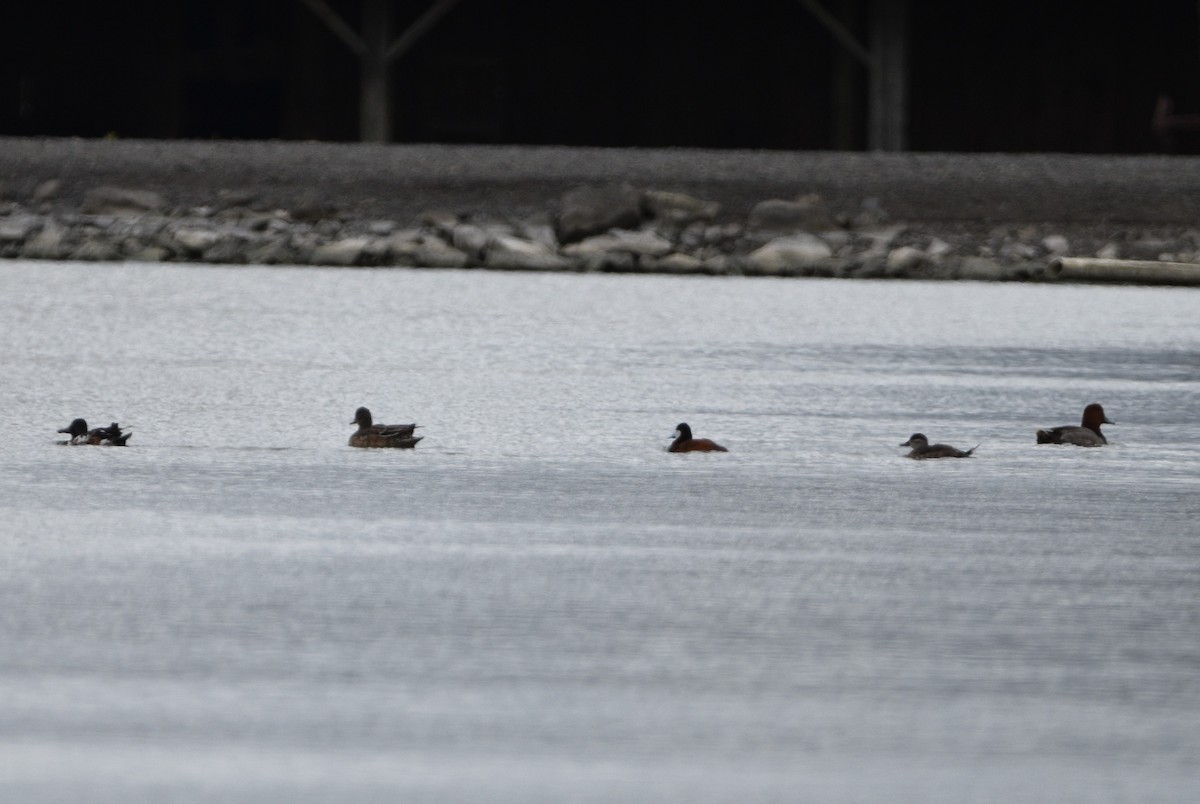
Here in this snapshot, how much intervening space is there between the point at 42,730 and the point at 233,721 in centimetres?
31

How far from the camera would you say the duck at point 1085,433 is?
747 centimetres

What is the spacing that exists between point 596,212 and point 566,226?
0.28 m

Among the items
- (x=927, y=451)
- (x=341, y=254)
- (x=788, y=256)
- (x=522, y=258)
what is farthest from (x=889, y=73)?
(x=927, y=451)

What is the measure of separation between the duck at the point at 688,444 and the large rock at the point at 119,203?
12010mm

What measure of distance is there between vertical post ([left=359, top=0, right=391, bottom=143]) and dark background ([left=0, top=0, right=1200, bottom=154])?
230cm

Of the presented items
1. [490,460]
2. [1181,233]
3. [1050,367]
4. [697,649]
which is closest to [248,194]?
[1181,233]

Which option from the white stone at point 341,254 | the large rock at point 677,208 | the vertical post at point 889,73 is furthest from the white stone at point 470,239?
the vertical post at point 889,73

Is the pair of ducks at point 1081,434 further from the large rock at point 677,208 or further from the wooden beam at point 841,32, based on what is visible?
the wooden beam at point 841,32

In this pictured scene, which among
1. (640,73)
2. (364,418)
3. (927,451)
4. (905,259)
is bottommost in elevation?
→ (927,451)

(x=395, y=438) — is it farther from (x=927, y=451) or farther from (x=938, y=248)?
(x=938, y=248)

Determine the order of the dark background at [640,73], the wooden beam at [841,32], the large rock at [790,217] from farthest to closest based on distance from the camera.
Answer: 1. the dark background at [640,73]
2. the wooden beam at [841,32]
3. the large rock at [790,217]

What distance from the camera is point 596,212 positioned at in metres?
17.9

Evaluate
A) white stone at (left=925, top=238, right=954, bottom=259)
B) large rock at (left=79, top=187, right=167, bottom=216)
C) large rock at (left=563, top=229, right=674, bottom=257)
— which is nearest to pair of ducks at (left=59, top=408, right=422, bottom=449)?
large rock at (left=563, top=229, right=674, bottom=257)

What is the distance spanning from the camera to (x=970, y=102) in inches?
938
